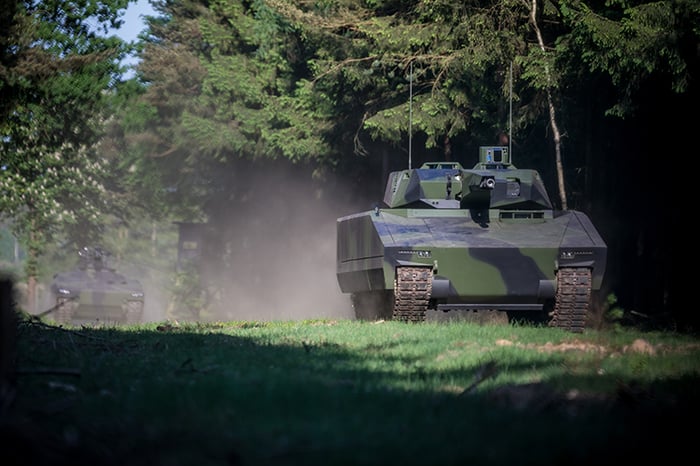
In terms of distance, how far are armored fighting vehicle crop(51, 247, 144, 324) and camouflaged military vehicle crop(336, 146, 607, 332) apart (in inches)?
645

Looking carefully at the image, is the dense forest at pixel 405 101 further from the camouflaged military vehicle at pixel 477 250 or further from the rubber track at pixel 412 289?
the rubber track at pixel 412 289

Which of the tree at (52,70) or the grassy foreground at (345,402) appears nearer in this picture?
the grassy foreground at (345,402)

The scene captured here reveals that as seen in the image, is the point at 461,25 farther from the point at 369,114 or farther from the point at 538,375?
the point at 538,375

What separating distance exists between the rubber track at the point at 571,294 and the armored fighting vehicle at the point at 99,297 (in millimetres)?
18856

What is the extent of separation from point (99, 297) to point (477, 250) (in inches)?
755

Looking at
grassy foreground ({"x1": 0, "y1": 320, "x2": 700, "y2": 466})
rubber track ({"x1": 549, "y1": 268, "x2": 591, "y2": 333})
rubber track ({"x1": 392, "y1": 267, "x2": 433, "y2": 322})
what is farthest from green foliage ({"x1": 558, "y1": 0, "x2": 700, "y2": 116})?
grassy foreground ({"x1": 0, "y1": 320, "x2": 700, "y2": 466})

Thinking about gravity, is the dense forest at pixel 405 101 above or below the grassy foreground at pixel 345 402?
above

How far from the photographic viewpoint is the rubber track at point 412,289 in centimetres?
1562

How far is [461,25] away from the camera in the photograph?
2430 centimetres

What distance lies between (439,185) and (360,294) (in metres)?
2.69

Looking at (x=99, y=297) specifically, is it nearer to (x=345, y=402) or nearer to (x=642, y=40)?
(x=642, y=40)

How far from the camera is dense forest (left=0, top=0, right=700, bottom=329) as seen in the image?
→ 65.3ft

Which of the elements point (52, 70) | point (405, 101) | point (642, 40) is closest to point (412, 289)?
point (642, 40)

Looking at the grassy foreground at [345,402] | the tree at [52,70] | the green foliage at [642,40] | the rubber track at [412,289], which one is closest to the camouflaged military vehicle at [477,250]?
the rubber track at [412,289]
